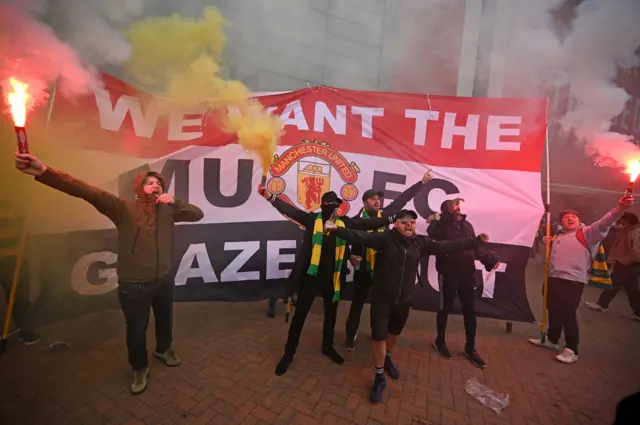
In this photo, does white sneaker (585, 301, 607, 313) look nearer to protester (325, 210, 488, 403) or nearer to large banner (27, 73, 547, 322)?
large banner (27, 73, 547, 322)

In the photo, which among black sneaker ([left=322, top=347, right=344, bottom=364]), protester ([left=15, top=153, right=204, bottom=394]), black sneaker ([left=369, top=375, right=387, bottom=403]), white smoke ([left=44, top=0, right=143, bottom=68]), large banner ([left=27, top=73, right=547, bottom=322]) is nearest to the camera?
protester ([left=15, top=153, right=204, bottom=394])

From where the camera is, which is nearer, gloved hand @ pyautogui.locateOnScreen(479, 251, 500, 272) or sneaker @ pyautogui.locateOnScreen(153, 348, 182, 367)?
sneaker @ pyautogui.locateOnScreen(153, 348, 182, 367)

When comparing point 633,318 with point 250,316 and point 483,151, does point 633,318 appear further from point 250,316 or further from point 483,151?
point 250,316

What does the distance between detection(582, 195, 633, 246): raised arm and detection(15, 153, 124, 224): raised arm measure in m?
5.18

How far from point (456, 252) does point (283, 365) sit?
248 cm

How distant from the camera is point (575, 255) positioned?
4.13 meters

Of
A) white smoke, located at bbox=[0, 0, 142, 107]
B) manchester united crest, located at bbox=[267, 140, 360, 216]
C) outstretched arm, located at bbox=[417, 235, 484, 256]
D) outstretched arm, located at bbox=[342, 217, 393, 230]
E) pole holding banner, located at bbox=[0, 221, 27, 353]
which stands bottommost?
pole holding banner, located at bbox=[0, 221, 27, 353]

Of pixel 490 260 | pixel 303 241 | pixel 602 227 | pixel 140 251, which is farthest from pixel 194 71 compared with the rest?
pixel 602 227

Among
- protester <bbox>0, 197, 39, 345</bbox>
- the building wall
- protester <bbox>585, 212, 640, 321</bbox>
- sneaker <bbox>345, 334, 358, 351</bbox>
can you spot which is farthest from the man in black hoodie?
the building wall

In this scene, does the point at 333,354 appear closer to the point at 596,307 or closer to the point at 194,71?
the point at 194,71

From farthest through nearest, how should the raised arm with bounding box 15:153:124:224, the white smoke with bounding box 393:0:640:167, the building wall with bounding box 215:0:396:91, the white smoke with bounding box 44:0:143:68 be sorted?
1. the building wall with bounding box 215:0:396:91
2. the white smoke with bounding box 393:0:640:167
3. the white smoke with bounding box 44:0:143:68
4. the raised arm with bounding box 15:153:124:224

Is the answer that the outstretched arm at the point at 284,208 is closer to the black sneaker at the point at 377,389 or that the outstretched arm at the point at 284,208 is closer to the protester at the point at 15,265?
the black sneaker at the point at 377,389

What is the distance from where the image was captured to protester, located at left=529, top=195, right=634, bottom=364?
13.4 ft

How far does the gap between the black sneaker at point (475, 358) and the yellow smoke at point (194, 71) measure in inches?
138
